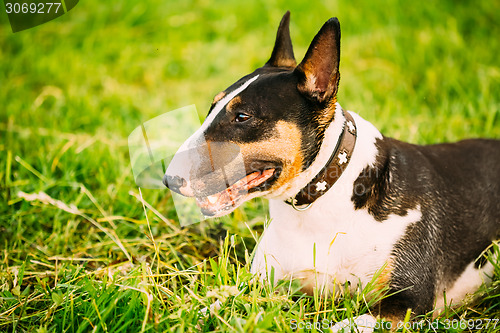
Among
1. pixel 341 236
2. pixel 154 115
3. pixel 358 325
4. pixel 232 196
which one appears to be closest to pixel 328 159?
pixel 341 236

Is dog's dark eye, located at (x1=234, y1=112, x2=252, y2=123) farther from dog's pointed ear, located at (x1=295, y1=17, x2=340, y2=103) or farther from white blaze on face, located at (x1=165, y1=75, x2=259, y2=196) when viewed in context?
dog's pointed ear, located at (x1=295, y1=17, x2=340, y2=103)

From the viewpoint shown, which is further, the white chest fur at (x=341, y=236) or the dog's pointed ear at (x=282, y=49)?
the dog's pointed ear at (x=282, y=49)

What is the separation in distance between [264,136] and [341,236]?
612 millimetres

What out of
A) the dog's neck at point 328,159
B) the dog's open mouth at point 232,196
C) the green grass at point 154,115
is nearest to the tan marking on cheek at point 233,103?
the dog's open mouth at point 232,196

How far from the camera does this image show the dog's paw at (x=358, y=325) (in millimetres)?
2215

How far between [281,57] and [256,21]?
162 inches

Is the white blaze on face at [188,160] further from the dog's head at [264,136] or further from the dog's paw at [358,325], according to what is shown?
the dog's paw at [358,325]

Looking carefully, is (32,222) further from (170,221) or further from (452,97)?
(452,97)

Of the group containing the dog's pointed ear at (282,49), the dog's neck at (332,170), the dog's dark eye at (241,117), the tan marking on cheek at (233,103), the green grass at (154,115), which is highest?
the dog's pointed ear at (282,49)

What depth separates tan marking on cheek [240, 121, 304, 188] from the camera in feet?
7.59

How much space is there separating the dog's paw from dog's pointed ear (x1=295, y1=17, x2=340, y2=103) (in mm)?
1017

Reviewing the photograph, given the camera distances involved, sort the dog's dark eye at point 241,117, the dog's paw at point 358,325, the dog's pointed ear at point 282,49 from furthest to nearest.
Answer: the dog's pointed ear at point 282,49 → the dog's dark eye at point 241,117 → the dog's paw at point 358,325

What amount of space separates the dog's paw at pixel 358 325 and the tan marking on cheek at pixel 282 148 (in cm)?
72

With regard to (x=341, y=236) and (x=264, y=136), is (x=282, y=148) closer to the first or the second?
(x=264, y=136)
